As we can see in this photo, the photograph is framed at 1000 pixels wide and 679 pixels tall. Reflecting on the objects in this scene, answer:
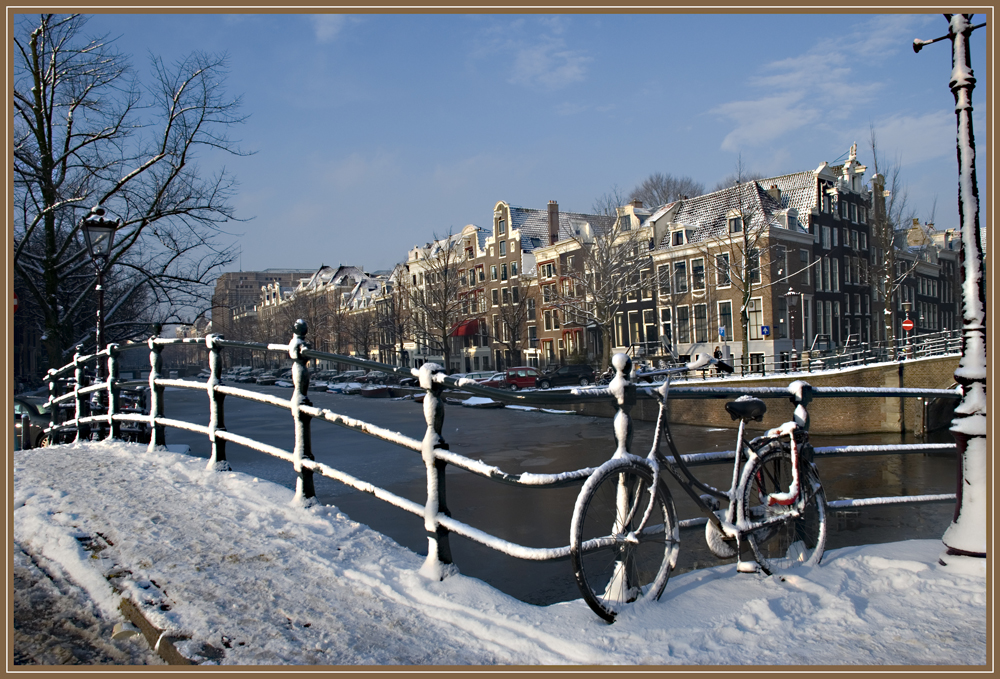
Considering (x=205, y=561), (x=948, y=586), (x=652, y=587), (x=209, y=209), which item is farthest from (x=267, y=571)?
(x=209, y=209)

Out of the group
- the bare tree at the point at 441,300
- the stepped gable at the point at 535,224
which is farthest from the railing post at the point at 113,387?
the stepped gable at the point at 535,224

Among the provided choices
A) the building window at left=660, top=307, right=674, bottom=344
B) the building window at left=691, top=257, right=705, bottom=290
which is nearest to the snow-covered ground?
the building window at left=691, top=257, right=705, bottom=290

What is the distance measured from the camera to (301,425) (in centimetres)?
433

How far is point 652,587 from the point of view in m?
3.10

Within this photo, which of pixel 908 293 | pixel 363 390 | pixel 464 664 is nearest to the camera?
pixel 464 664

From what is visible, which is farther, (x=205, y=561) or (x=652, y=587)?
(x=205, y=561)

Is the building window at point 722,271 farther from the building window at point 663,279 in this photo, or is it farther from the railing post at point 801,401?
the railing post at point 801,401

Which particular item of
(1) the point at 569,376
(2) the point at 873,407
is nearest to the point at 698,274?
(1) the point at 569,376

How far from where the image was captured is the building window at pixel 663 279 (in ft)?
135

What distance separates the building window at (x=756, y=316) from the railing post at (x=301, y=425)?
36557 millimetres

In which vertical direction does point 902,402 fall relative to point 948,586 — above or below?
below

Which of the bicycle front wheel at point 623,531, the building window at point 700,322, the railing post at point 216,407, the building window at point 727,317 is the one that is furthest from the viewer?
the building window at point 700,322

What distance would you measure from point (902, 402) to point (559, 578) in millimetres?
23330
